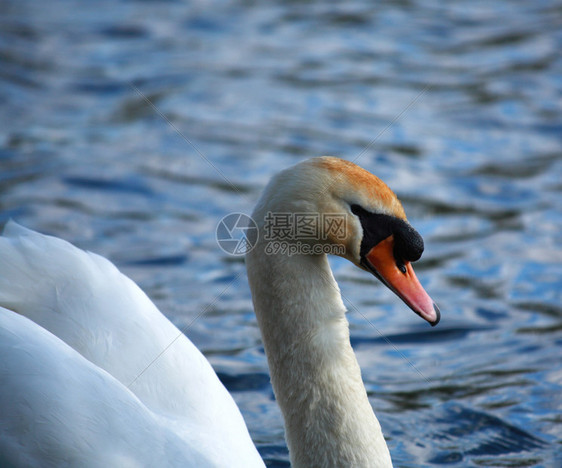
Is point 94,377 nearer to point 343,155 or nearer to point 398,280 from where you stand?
point 398,280

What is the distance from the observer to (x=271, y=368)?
11.1 feet

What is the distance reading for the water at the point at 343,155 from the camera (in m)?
4.88

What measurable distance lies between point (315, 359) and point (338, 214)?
523 millimetres

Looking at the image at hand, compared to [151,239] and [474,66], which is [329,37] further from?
[151,239]

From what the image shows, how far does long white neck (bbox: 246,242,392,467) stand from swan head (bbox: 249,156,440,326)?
10cm

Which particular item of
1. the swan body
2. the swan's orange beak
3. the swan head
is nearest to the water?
the swan body

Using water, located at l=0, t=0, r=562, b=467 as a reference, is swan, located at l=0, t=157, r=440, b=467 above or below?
above

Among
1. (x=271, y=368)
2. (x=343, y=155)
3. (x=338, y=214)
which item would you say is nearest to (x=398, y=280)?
(x=338, y=214)


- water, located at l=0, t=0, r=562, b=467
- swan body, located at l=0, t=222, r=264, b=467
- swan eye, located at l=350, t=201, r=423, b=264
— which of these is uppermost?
swan eye, located at l=350, t=201, r=423, b=264

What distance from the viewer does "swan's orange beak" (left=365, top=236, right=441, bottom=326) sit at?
127 inches

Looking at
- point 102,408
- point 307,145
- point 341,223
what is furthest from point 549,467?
point 307,145

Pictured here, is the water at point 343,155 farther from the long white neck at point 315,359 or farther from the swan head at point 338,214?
the swan head at point 338,214

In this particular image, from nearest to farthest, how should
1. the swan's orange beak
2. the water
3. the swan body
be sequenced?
the swan body
the swan's orange beak
the water

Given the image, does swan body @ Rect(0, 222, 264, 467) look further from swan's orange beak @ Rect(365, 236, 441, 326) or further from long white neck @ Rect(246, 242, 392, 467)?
swan's orange beak @ Rect(365, 236, 441, 326)
